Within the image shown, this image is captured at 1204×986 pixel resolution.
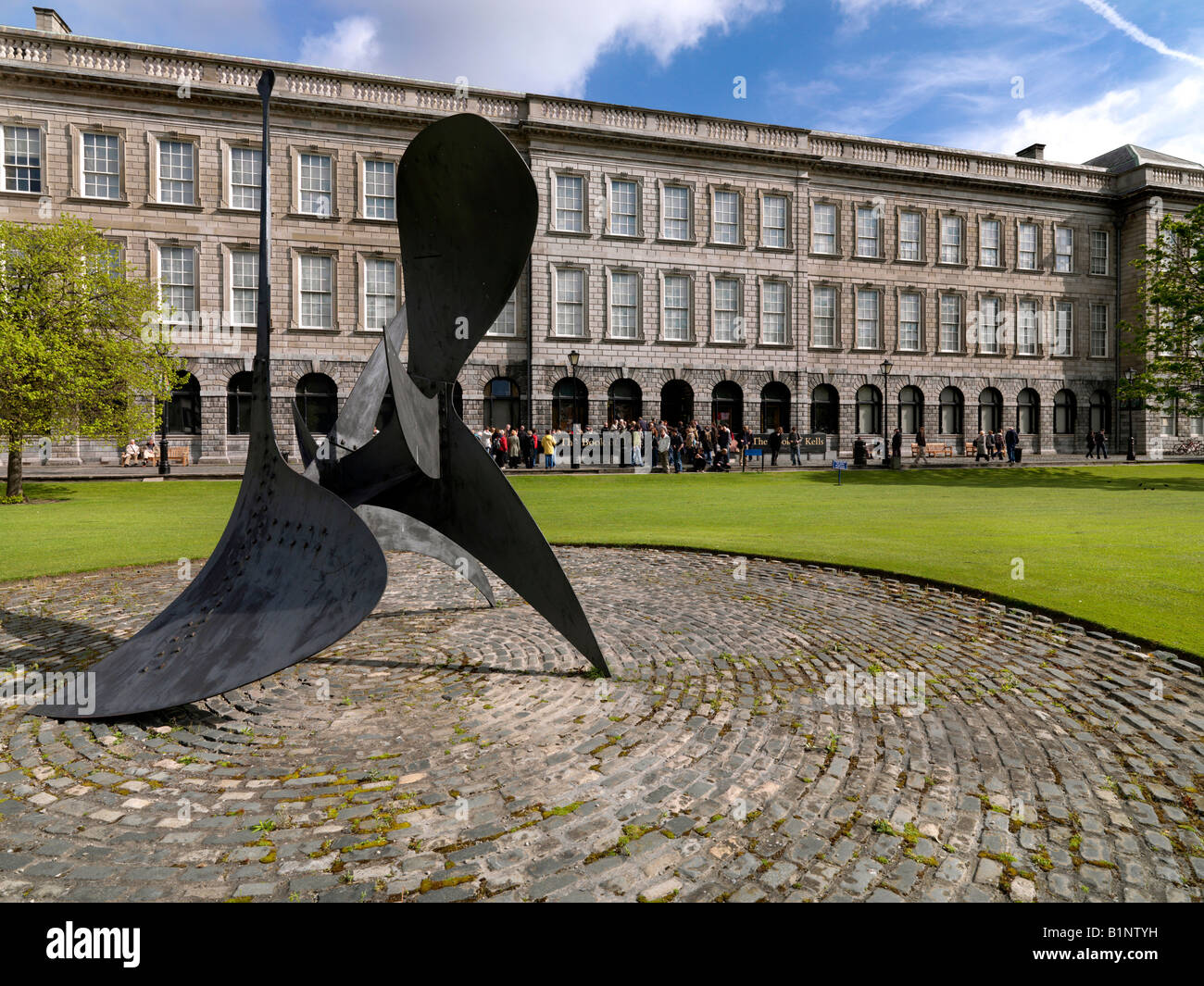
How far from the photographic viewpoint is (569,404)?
1334 inches

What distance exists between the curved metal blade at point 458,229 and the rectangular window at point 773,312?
33372 mm

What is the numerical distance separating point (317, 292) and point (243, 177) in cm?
545

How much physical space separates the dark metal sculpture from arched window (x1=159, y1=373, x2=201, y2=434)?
92.1 feet

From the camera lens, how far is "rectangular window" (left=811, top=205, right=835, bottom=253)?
3744cm

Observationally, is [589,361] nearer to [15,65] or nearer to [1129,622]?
[15,65]

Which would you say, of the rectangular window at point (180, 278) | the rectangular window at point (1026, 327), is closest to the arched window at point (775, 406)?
the rectangular window at point (1026, 327)

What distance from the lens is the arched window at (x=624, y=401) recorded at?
34500mm

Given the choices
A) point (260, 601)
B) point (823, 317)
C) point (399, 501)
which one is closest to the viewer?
point (260, 601)

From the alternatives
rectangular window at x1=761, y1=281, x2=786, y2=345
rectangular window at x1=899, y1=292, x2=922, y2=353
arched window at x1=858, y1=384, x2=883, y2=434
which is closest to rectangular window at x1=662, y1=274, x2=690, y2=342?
rectangular window at x1=761, y1=281, x2=786, y2=345

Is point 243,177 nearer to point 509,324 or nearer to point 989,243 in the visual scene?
point 509,324

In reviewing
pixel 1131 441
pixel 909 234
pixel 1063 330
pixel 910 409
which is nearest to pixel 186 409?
pixel 910 409

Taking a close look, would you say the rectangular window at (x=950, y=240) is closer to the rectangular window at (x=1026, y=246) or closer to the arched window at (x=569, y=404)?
the rectangular window at (x=1026, y=246)

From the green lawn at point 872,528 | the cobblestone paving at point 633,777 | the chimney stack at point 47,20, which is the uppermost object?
the chimney stack at point 47,20
